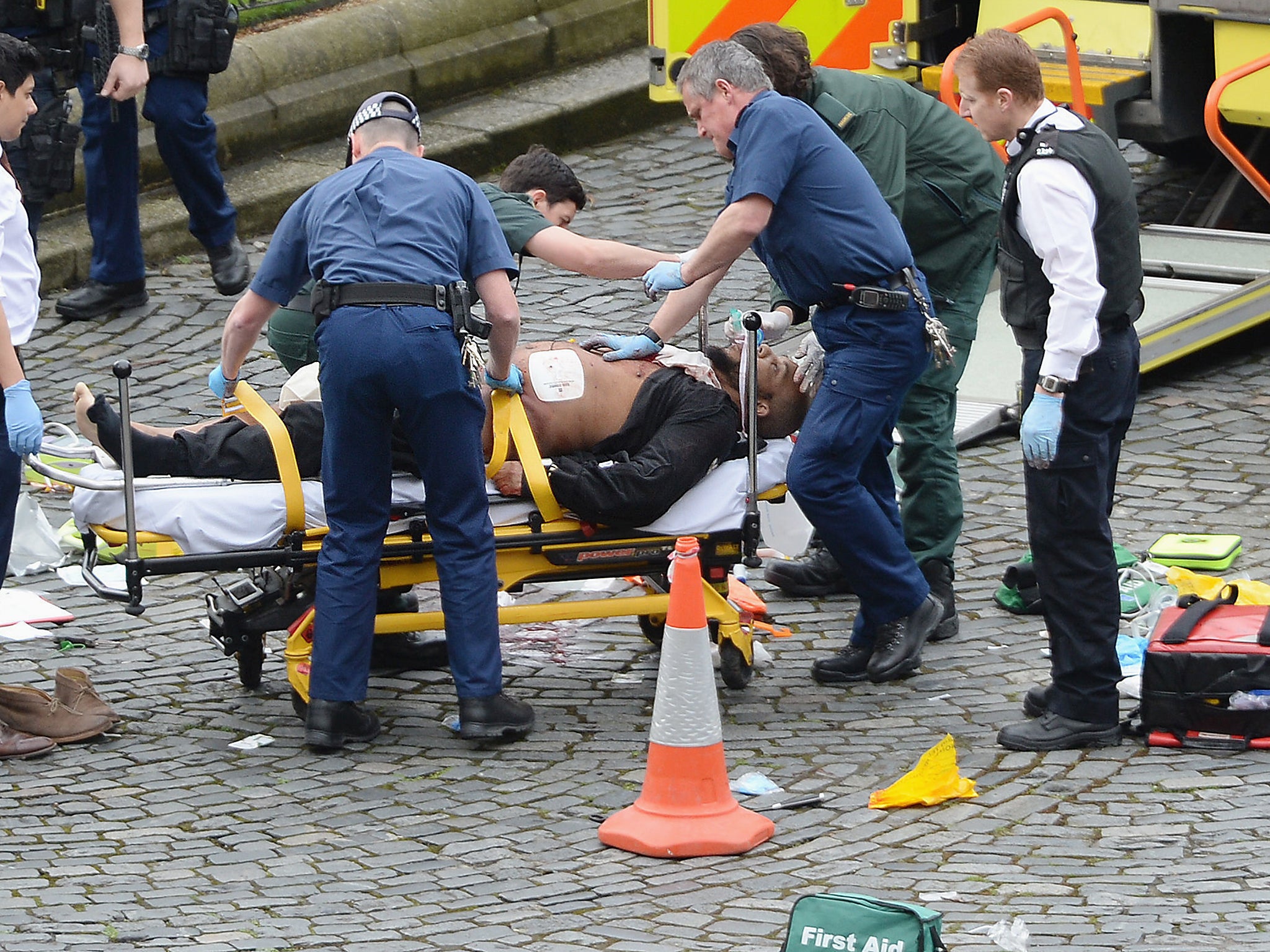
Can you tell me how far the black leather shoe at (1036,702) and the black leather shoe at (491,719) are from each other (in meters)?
1.42

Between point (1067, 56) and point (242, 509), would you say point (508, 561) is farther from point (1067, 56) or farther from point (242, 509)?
point (1067, 56)

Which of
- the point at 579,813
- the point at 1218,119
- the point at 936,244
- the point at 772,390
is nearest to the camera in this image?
the point at 579,813

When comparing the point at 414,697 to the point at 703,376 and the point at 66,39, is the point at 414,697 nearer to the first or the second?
the point at 703,376

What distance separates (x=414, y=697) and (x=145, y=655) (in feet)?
3.22

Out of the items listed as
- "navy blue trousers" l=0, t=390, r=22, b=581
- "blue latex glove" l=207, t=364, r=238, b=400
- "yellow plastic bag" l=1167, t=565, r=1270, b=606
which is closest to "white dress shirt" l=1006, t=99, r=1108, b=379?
"yellow plastic bag" l=1167, t=565, r=1270, b=606

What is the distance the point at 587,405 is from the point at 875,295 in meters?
0.92

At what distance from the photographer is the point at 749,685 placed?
20.6 ft

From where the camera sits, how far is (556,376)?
615 centimetres

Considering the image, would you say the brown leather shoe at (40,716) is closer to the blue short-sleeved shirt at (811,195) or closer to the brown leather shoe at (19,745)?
the brown leather shoe at (19,745)

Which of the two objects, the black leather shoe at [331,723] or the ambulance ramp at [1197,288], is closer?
the black leather shoe at [331,723]

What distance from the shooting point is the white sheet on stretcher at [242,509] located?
569cm

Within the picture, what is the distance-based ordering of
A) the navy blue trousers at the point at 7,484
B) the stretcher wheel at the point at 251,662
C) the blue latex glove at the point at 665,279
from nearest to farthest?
the navy blue trousers at the point at 7,484, the blue latex glove at the point at 665,279, the stretcher wheel at the point at 251,662

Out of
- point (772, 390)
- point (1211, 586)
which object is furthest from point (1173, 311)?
point (772, 390)

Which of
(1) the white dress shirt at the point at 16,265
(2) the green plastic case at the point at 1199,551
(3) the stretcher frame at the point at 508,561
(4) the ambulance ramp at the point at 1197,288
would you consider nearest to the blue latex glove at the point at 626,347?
(3) the stretcher frame at the point at 508,561
